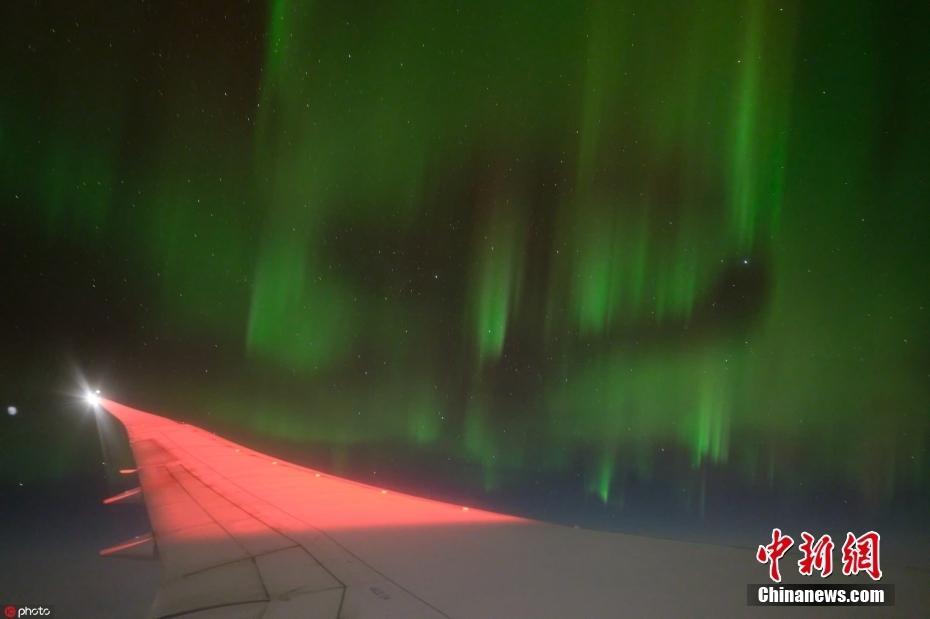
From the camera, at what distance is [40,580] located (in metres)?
3.99

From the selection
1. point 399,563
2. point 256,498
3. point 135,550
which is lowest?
point 135,550

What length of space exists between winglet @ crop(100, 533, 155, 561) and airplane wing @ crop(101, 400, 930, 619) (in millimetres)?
16

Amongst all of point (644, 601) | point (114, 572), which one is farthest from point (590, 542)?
point (114, 572)

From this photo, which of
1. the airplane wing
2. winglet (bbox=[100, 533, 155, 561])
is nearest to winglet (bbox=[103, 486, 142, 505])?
the airplane wing

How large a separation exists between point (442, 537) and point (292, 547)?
3.53 feet

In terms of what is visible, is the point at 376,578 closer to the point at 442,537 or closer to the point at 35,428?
the point at 442,537

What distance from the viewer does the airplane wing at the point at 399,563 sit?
234 cm

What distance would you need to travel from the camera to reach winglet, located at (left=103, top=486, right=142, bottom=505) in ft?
15.7

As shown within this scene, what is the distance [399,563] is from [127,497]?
3.77 meters

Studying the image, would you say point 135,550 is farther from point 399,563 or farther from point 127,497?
point 399,563

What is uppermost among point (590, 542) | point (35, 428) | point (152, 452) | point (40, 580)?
point (35, 428)

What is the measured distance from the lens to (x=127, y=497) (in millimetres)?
4891

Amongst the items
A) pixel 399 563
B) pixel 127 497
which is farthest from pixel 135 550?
pixel 399 563

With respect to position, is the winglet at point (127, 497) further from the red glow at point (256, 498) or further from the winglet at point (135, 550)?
the winglet at point (135, 550)
